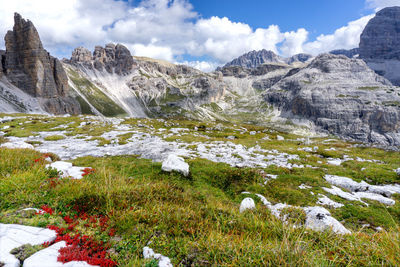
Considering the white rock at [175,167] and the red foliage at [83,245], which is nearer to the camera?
the red foliage at [83,245]

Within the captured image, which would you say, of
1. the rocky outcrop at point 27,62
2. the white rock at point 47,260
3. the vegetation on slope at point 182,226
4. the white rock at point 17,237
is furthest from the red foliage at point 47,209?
the rocky outcrop at point 27,62

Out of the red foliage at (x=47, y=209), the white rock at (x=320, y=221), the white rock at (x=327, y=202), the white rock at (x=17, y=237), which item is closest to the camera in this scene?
the white rock at (x=17, y=237)

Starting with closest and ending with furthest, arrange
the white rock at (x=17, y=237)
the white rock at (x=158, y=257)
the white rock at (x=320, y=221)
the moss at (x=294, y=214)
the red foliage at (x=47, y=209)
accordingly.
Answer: the white rock at (x=17, y=237) → the white rock at (x=158, y=257) → the red foliage at (x=47, y=209) → the white rock at (x=320, y=221) → the moss at (x=294, y=214)

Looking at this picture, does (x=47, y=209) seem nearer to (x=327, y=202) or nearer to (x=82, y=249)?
(x=82, y=249)

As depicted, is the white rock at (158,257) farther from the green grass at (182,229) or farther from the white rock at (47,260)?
the white rock at (47,260)

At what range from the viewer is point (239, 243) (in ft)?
12.6

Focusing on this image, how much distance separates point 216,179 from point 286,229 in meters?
8.21

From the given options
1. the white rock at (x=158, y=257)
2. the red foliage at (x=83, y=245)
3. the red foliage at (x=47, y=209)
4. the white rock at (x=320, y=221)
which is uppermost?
the red foliage at (x=47, y=209)

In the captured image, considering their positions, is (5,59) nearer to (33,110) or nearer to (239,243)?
(33,110)

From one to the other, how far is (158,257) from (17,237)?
293cm

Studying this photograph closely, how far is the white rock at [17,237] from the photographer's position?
120 inches

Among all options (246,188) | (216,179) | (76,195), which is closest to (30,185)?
(76,195)

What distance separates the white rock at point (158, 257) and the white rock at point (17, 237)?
81.1 inches

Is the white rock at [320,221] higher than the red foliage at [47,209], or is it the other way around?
the red foliage at [47,209]
